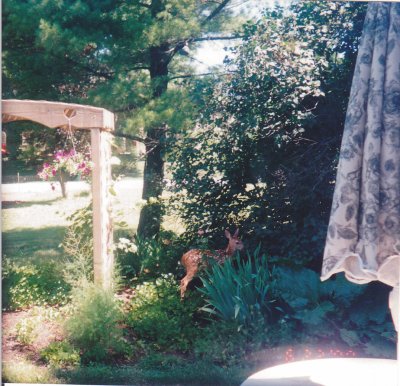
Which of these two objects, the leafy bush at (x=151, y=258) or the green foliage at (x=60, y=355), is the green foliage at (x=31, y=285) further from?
the leafy bush at (x=151, y=258)

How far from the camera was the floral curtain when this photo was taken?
5.07ft

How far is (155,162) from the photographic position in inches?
153

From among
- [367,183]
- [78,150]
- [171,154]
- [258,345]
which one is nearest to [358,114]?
[367,183]

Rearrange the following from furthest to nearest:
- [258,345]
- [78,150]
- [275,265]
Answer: [78,150] < [275,265] < [258,345]

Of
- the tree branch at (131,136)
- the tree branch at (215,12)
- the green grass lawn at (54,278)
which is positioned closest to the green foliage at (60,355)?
the green grass lawn at (54,278)

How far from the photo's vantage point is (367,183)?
1.55m

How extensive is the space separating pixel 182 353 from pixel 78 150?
1794 millimetres

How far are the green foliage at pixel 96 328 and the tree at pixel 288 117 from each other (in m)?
1.13

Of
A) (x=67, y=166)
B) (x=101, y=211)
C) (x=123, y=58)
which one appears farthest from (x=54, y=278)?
(x=123, y=58)

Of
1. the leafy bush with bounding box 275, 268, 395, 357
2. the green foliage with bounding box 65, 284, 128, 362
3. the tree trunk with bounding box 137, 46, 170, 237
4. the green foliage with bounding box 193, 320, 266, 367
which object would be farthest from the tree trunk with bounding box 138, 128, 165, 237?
the leafy bush with bounding box 275, 268, 395, 357

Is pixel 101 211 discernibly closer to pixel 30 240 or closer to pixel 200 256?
pixel 30 240

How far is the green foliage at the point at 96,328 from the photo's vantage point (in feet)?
9.78

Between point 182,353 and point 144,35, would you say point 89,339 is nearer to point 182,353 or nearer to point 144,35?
point 182,353

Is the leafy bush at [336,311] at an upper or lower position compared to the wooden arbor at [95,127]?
lower
